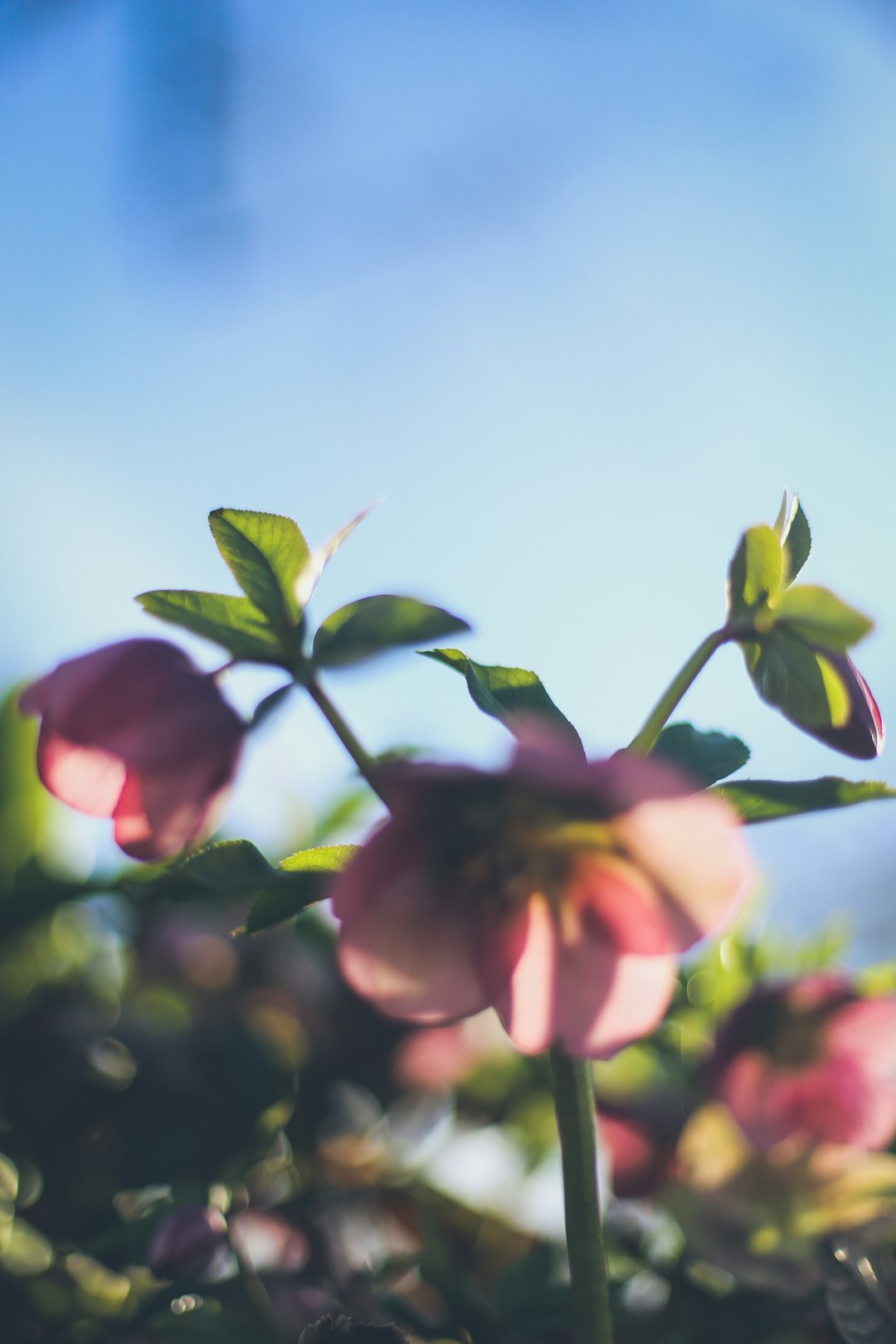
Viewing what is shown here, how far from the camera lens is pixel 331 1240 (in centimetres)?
62

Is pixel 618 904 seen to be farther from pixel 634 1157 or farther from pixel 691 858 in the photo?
pixel 634 1157

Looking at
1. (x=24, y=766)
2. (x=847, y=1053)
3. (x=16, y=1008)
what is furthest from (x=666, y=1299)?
(x=24, y=766)

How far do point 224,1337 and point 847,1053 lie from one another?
287 mm

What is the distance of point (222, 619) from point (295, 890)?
0.10 m

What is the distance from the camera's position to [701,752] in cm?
35

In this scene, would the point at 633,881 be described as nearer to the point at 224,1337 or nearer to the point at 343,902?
the point at 343,902

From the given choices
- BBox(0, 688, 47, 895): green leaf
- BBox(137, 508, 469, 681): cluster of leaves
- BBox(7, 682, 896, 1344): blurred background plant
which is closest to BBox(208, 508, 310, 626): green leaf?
BBox(137, 508, 469, 681): cluster of leaves

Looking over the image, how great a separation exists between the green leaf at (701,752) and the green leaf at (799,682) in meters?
0.02

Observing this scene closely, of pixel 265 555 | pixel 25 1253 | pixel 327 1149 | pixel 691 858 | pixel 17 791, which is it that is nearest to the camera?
pixel 691 858

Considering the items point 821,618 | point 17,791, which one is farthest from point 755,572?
point 17,791

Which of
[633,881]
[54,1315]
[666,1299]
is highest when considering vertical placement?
[633,881]

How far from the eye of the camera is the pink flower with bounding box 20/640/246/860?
336 millimetres

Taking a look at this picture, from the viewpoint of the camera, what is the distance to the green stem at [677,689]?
344 mm

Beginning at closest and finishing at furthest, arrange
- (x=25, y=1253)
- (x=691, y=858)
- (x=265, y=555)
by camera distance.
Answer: (x=691, y=858), (x=265, y=555), (x=25, y=1253)
